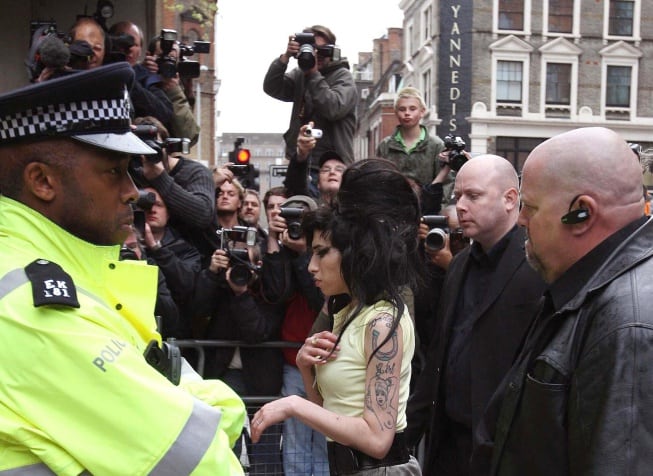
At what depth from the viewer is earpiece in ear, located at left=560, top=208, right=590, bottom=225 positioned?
2.52m

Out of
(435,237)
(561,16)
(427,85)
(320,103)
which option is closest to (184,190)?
(320,103)

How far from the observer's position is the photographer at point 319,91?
6.67 metres

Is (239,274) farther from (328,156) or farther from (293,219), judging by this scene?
(328,156)

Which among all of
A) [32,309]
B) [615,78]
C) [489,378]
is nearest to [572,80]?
[615,78]

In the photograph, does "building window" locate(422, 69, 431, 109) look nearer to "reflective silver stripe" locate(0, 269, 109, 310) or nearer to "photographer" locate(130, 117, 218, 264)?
"photographer" locate(130, 117, 218, 264)

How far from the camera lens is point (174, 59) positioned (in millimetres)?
6332

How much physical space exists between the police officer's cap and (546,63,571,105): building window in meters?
37.4

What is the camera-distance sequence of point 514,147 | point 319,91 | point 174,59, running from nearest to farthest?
point 174,59
point 319,91
point 514,147

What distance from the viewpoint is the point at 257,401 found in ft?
17.6

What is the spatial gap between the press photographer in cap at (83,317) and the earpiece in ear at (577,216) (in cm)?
116

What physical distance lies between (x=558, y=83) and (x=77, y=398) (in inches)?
1507

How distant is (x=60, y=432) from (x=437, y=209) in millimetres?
4684

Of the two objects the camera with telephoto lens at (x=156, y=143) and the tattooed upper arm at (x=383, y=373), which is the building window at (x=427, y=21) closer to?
the camera with telephoto lens at (x=156, y=143)

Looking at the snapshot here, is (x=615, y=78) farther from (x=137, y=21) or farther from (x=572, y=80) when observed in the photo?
(x=137, y=21)
